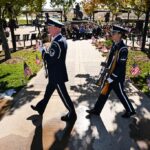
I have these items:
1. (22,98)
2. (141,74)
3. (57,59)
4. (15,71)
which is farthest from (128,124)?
(15,71)

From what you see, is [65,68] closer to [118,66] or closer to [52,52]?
[52,52]

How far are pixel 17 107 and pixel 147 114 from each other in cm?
315

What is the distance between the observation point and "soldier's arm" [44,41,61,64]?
6.27 m

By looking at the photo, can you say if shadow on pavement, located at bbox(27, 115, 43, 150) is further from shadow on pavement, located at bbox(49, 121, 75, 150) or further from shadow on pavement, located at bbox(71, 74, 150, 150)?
shadow on pavement, located at bbox(71, 74, 150, 150)

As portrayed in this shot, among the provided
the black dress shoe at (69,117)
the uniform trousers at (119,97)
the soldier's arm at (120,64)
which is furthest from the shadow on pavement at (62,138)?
the soldier's arm at (120,64)

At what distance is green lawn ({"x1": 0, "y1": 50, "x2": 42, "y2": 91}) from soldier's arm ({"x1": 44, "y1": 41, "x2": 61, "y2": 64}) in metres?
3.03

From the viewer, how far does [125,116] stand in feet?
22.6

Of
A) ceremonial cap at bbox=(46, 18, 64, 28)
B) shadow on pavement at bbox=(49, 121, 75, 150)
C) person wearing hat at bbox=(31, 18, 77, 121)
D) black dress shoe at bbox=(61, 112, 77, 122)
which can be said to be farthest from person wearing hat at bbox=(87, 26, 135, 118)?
ceremonial cap at bbox=(46, 18, 64, 28)

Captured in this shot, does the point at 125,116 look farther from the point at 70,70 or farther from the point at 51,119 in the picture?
the point at 70,70

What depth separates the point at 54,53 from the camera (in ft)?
20.7

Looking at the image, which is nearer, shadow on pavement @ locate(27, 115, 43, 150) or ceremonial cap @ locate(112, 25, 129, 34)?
shadow on pavement @ locate(27, 115, 43, 150)

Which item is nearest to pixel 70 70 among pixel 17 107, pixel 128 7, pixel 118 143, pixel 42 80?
pixel 42 80

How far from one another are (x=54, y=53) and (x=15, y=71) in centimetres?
562

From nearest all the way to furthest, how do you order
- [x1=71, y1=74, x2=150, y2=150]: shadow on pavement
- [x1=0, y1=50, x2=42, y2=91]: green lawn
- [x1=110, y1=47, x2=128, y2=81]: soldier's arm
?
1. [x1=71, y1=74, x2=150, y2=150]: shadow on pavement
2. [x1=110, y1=47, x2=128, y2=81]: soldier's arm
3. [x1=0, y1=50, x2=42, y2=91]: green lawn
